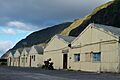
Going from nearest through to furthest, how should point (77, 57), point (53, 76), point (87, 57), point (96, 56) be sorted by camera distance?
point (53, 76)
point (96, 56)
point (87, 57)
point (77, 57)

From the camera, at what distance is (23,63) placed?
81.0 meters

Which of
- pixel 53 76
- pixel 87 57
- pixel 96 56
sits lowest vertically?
pixel 53 76

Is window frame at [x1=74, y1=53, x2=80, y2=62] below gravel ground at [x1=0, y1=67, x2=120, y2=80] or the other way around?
the other way around

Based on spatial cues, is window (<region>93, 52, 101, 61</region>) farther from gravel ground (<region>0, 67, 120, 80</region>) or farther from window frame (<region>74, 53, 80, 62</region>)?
gravel ground (<region>0, 67, 120, 80</region>)

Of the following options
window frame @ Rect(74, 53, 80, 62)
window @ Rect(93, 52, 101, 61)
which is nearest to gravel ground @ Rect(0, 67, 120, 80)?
window @ Rect(93, 52, 101, 61)

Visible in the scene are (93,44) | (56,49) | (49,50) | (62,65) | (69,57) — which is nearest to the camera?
(93,44)

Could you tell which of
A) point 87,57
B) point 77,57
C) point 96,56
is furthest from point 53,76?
point 77,57

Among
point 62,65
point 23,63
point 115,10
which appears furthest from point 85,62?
point 115,10

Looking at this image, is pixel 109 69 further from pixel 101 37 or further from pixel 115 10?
pixel 115 10

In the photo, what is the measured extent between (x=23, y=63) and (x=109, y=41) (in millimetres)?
46685

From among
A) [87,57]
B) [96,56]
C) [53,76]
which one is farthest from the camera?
[87,57]

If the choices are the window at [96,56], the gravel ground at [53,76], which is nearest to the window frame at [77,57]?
the window at [96,56]

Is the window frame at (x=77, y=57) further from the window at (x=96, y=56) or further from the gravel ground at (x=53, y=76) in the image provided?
the gravel ground at (x=53, y=76)

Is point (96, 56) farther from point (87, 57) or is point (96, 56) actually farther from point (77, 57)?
point (77, 57)
